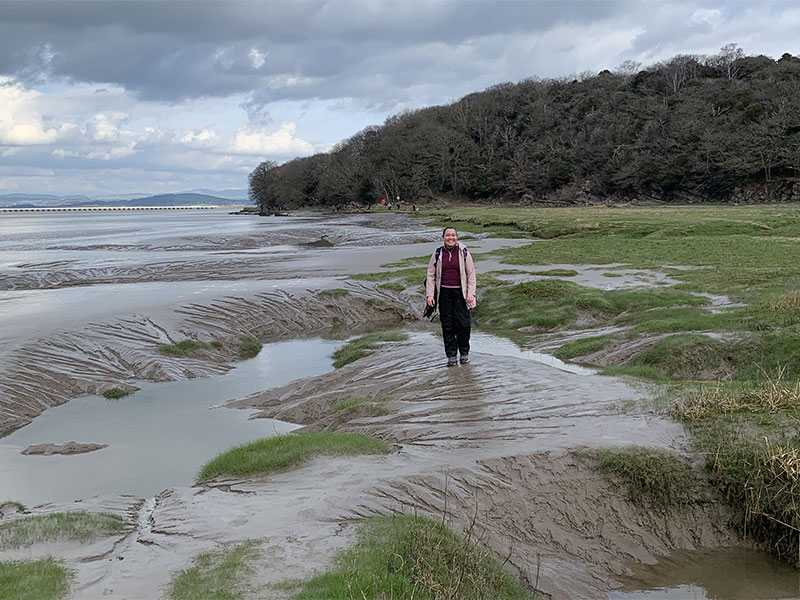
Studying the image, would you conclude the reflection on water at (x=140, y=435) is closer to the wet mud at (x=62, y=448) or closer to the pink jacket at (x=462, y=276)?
the wet mud at (x=62, y=448)

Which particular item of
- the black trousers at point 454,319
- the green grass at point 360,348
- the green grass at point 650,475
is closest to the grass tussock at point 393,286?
the green grass at point 360,348

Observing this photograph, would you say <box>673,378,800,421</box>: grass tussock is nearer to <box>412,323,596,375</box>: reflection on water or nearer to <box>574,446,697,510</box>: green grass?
<box>574,446,697,510</box>: green grass

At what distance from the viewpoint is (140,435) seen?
13578mm

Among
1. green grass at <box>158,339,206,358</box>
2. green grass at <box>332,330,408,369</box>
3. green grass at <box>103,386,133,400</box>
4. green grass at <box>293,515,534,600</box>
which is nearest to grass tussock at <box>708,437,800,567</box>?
green grass at <box>293,515,534,600</box>

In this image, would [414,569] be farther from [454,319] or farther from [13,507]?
[454,319]

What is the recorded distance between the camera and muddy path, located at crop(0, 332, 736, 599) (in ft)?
22.5

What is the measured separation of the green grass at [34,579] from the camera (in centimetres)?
579

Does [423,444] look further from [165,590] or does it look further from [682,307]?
[682,307]

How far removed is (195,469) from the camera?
11.4m

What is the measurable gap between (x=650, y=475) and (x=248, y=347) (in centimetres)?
1525

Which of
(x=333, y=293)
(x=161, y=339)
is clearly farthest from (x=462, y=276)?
(x=333, y=293)

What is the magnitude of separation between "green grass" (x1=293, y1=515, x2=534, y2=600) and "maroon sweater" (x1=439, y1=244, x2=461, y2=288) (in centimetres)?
707

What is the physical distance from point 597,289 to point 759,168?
231 ft

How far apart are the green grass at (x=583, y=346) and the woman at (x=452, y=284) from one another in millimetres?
Answer: 3420
